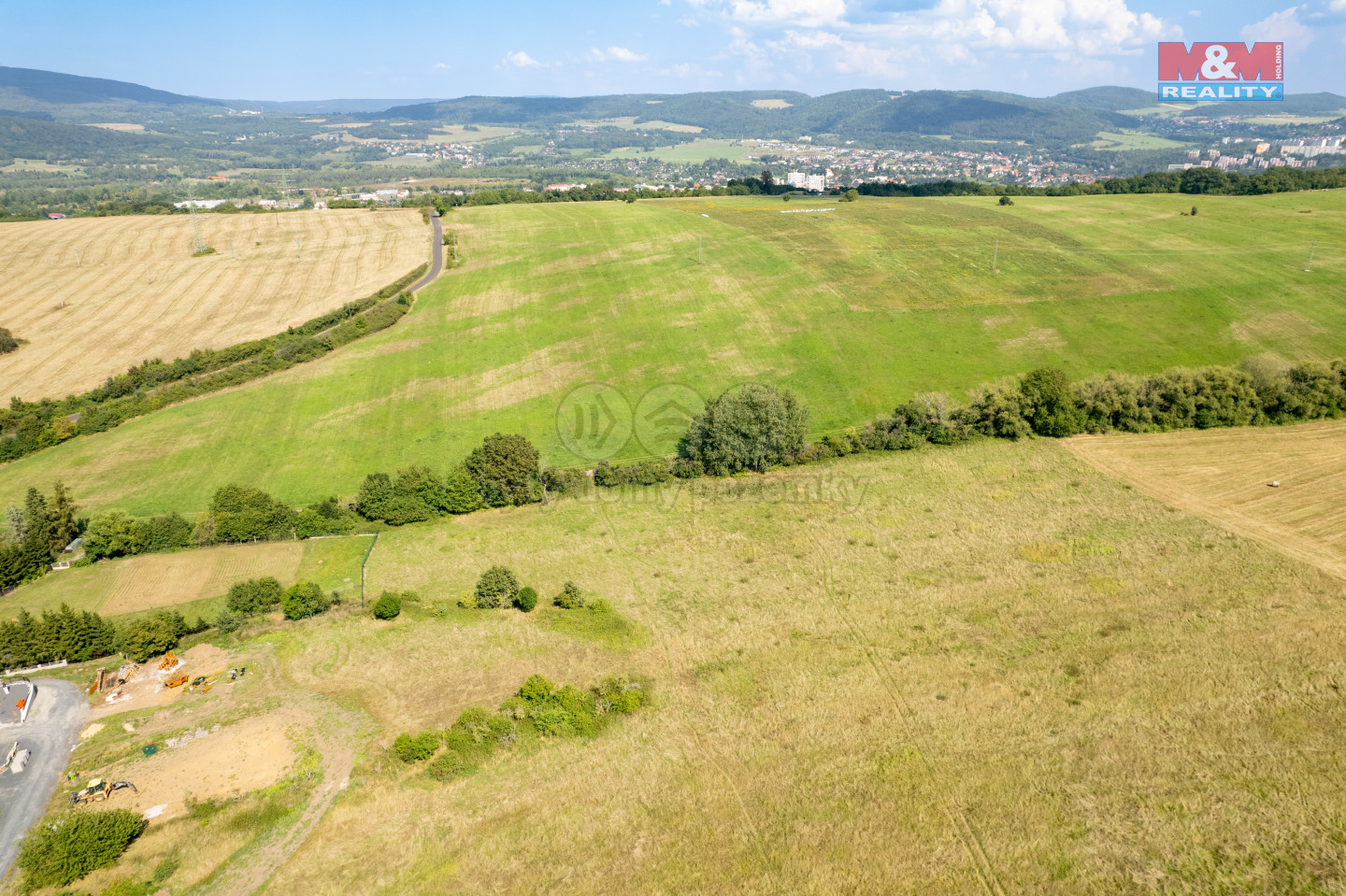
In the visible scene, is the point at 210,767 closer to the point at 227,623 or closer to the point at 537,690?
the point at 227,623

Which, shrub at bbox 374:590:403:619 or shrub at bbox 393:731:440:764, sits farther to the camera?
shrub at bbox 374:590:403:619

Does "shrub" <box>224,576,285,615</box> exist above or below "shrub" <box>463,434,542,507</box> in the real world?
below

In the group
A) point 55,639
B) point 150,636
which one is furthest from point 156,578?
point 150,636

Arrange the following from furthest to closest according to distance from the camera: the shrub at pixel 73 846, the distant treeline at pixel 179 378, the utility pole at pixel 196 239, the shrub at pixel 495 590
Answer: the utility pole at pixel 196 239, the distant treeline at pixel 179 378, the shrub at pixel 495 590, the shrub at pixel 73 846

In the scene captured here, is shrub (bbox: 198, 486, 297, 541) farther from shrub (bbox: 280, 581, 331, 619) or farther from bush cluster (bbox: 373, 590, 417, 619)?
bush cluster (bbox: 373, 590, 417, 619)

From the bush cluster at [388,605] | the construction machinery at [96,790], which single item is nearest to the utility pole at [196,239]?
the bush cluster at [388,605]

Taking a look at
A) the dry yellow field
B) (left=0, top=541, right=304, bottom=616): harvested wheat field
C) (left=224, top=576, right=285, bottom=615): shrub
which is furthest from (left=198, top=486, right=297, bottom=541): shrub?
the dry yellow field

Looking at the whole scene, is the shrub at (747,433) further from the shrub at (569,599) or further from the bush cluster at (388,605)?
the bush cluster at (388,605)
